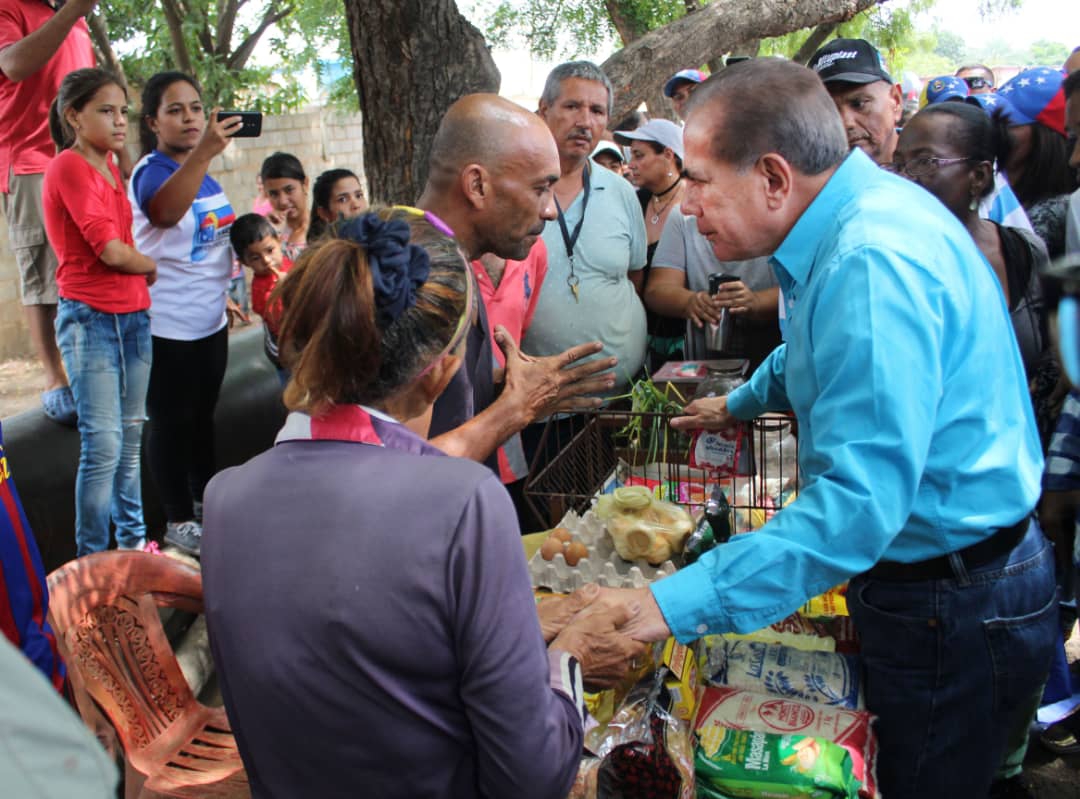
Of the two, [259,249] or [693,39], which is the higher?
[693,39]

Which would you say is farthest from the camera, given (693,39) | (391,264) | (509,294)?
(693,39)

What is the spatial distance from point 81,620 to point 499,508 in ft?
4.25

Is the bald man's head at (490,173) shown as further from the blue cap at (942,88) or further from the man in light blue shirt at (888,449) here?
the blue cap at (942,88)

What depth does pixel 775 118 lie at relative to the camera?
5.47 ft

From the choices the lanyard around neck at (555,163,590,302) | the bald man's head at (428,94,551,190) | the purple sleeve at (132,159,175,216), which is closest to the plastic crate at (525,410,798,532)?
the bald man's head at (428,94,551,190)

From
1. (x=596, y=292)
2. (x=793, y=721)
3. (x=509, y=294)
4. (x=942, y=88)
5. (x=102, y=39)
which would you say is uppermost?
(x=102, y=39)

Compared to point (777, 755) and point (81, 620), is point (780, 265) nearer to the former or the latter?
point (777, 755)

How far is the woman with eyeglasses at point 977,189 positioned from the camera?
9.00 ft

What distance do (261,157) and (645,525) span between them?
12953 mm

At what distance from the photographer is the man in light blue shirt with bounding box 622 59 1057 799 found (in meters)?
1.49

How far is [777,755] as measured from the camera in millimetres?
1789

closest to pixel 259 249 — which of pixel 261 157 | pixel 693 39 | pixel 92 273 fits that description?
pixel 92 273

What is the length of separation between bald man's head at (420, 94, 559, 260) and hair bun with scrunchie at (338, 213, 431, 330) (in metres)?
1.25

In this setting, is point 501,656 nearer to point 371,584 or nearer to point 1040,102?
point 371,584
